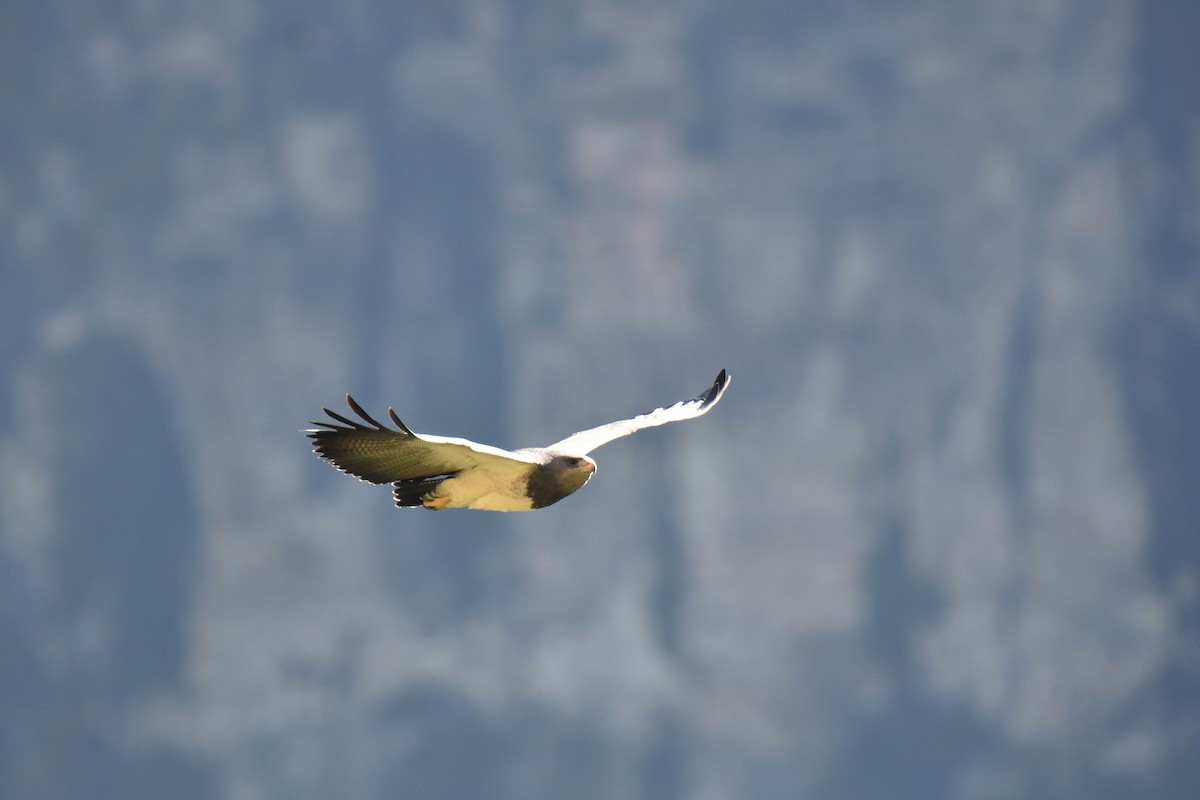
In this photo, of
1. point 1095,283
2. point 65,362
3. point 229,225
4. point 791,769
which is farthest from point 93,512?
point 1095,283

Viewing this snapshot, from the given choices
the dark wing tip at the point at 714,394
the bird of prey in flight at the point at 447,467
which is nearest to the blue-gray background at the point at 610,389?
the dark wing tip at the point at 714,394

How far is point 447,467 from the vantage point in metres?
14.2

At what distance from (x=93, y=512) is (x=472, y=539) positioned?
61.0 ft

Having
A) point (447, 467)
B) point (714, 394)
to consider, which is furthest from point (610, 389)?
point (447, 467)

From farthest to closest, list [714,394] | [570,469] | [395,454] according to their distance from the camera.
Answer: [714,394]
[570,469]
[395,454]

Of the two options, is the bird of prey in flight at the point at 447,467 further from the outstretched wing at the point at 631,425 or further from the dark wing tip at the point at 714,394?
the dark wing tip at the point at 714,394

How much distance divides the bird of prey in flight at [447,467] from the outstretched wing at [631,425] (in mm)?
563

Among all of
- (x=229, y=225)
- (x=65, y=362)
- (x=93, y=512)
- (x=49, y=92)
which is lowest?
(x=93, y=512)

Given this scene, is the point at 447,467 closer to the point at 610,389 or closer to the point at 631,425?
the point at 631,425

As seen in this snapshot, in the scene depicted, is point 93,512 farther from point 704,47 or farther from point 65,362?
point 704,47

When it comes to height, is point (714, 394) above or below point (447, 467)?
above

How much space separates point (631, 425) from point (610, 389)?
218ft

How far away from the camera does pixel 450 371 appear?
83000 mm

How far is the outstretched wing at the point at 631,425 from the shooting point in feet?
51.2
